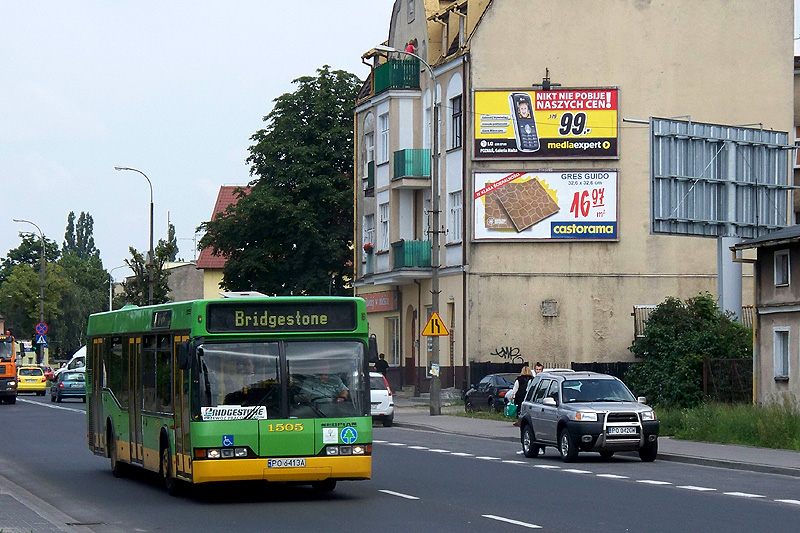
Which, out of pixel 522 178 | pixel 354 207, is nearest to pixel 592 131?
pixel 522 178

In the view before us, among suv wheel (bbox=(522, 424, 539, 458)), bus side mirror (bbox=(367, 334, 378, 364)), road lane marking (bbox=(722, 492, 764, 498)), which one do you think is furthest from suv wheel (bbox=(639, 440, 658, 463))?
bus side mirror (bbox=(367, 334, 378, 364))

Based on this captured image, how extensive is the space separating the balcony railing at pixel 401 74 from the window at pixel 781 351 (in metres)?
22.1

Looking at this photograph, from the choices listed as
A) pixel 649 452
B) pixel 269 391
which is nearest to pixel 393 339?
pixel 649 452

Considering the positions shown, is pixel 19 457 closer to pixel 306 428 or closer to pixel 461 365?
pixel 306 428

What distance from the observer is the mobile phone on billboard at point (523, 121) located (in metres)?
46.3

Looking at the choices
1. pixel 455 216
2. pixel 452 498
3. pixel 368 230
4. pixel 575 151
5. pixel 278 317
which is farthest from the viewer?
pixel 368 230

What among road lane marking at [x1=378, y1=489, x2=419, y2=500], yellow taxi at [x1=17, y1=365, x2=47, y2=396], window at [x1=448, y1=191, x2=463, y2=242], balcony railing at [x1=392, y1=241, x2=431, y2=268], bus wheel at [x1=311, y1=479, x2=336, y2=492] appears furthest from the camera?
yellow taxi at [x1=17, y1=365, x2=47, y2=396]

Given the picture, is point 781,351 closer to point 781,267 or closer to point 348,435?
point 781,267

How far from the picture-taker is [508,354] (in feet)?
153

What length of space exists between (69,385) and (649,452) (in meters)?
37.6

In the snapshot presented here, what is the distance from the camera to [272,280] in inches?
2415

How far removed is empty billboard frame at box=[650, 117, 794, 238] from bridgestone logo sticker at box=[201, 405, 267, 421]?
2330cm

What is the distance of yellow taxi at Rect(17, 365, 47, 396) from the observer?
67.6 metres

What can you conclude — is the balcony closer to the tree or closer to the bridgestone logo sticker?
the tree
